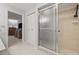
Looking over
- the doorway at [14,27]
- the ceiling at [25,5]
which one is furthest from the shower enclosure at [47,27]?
the doorway at [14,27]

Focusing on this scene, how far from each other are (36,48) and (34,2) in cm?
63


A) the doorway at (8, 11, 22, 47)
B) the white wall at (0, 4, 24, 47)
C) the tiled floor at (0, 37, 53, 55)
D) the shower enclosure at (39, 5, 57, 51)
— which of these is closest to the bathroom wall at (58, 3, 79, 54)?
the shower enclosure at (39, 5, 57, 51)

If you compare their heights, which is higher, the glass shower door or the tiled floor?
the glass shower door

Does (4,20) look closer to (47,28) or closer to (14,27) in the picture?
(14,27)

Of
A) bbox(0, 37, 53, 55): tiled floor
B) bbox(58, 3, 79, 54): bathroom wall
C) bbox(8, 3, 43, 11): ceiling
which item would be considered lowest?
bbox(0, 37, 53, 55): tiled floor

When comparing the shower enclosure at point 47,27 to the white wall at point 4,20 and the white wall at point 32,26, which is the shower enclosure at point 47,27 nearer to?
the white wall at point 32,26

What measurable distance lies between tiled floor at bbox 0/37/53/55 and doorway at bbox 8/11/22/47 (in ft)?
A: 0.07

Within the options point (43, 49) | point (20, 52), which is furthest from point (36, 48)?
point (20, 52)

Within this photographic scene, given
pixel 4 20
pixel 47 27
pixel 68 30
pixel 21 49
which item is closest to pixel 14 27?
pixel 4 20

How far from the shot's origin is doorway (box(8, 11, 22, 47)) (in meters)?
1.18

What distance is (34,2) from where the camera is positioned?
1.13 m

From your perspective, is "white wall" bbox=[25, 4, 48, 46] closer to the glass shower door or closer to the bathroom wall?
the glass shower door

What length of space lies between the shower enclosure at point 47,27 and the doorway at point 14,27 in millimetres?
302

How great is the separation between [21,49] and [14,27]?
32 cm
